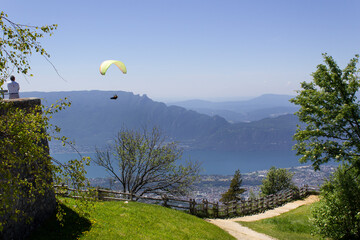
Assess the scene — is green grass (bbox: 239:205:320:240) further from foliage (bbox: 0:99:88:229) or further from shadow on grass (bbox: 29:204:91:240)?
foliage (bbox: 0:99:88:229)

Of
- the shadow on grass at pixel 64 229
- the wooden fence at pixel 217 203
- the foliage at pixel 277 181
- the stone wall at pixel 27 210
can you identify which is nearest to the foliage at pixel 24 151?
the stone wall at pixel 27 210

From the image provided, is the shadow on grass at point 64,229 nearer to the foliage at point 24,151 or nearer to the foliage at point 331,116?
the foliage at point 24,151

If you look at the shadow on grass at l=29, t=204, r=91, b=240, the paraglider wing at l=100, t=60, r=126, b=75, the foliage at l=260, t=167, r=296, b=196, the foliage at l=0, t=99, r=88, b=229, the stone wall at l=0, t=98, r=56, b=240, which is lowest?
the foliage at l=260, t=167, r=296, b=196

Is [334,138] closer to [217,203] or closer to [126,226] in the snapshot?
[217,203]

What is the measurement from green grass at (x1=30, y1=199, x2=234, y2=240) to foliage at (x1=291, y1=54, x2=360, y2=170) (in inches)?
355

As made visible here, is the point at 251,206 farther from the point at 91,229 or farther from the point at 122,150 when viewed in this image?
the point at 91,229

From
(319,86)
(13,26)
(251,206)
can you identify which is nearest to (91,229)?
(13,26)

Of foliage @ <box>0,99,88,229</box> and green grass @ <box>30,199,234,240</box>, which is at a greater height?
foliage @ <box>0,99,88,229</box>

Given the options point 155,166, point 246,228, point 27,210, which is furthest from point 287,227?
point 27,210

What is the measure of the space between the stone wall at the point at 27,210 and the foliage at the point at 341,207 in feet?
55.7

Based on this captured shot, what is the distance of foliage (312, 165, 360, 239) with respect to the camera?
16.7 metres

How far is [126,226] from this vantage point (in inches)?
564

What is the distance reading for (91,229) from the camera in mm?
12781

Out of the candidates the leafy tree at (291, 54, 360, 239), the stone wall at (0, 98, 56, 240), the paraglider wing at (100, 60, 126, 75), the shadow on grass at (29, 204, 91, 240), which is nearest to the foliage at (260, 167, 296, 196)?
the leafy tree at (291, 54, 360, 239)
